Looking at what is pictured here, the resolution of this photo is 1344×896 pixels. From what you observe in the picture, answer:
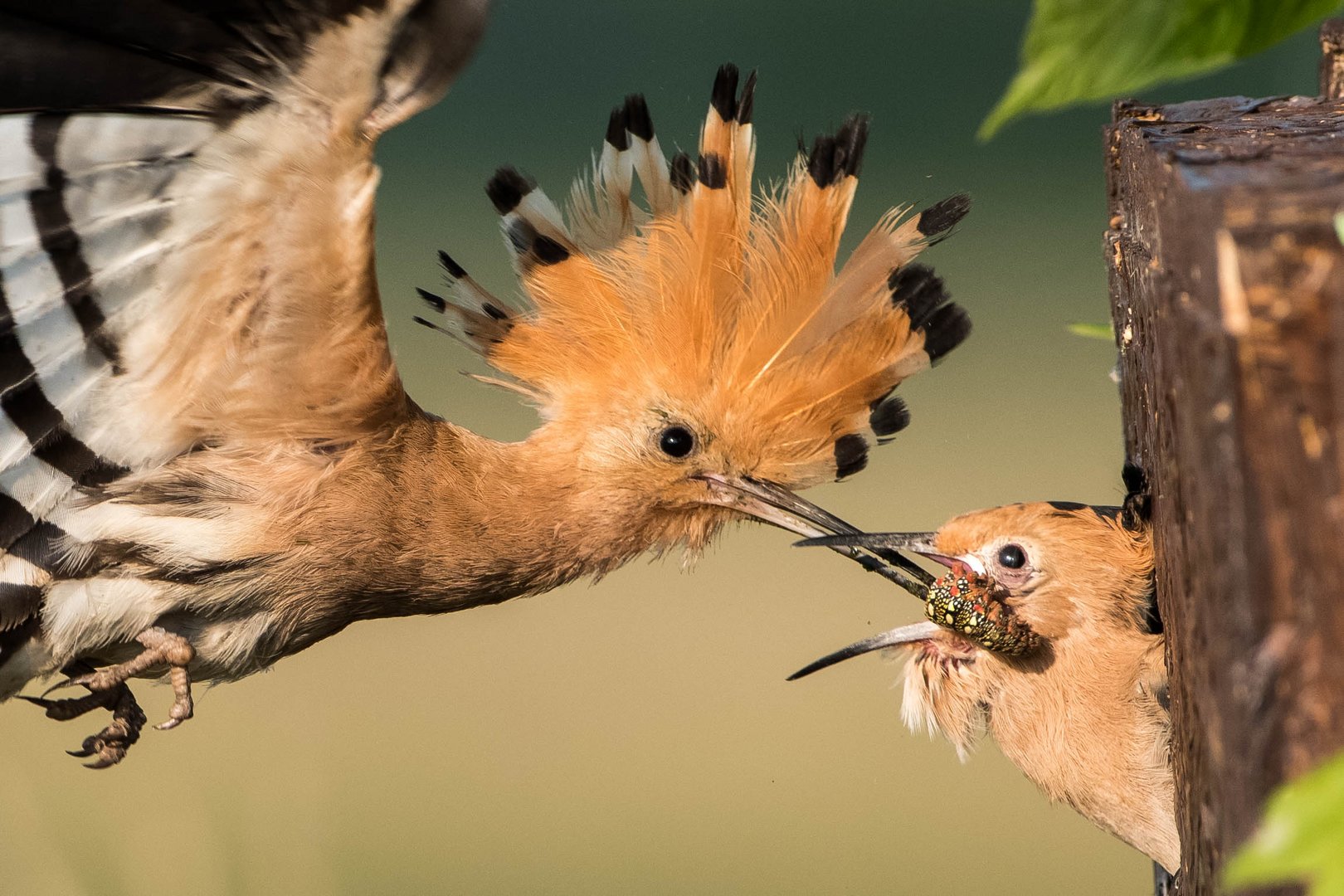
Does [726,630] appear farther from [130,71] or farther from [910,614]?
[130,71]

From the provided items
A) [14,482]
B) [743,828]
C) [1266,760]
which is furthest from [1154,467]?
[743,828]

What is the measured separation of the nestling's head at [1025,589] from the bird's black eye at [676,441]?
0.23 metres

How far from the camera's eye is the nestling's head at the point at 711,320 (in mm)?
1113

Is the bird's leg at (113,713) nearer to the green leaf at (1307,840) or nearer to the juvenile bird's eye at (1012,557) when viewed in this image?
the juvenile bird's eye at (1012,557)

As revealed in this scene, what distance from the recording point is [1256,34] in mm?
429

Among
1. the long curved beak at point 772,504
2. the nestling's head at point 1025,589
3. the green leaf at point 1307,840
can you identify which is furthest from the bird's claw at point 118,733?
the green leaf at point 1307,840

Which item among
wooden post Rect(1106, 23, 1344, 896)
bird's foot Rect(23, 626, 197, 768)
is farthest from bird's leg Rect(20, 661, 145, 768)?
wooden post Rect(1106, 23, 1344, 896)

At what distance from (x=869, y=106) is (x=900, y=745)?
3.19 ft

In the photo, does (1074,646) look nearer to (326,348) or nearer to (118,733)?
(326,348)

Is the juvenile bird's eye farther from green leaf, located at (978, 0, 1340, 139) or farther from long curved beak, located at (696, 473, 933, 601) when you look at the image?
green leaf, located at (978, 0, 1340, 139)

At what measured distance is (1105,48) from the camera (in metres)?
0.41

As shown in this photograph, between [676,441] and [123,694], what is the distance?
53 cm

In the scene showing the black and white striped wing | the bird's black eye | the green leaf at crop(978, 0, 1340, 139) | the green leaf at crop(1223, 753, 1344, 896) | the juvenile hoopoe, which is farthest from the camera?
the bird's black eye

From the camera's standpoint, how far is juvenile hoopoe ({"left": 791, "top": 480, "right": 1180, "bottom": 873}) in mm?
914
